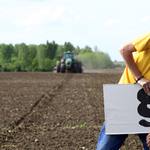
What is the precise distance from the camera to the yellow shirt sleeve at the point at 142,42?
191 cm

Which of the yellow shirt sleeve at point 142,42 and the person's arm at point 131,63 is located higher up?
the yellow shirt sleeve at point 142,42

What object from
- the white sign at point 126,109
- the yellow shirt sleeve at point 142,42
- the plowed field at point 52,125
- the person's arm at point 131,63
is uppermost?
the yellow shirt sleeve at point 142,42

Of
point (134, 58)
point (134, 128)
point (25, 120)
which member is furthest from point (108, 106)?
point (25, 120)

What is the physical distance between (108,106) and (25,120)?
3.59 metres

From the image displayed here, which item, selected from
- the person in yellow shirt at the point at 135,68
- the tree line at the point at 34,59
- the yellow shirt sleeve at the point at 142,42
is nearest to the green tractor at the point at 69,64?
the person in yellow shirt at the point at 135,68

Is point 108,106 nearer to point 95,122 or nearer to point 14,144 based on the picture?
point 14,144

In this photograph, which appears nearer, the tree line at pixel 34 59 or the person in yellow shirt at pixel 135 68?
the person in yellow shirt at pixel 135 68

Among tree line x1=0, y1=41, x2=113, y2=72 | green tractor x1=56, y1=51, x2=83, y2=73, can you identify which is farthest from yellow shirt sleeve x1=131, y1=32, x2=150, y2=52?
tree line x1=0, y1=41, x2=113, y2=72

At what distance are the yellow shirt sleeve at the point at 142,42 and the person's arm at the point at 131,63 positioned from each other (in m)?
0.04

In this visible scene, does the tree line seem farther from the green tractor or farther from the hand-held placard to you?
the hand-held placard

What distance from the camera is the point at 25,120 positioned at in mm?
5375

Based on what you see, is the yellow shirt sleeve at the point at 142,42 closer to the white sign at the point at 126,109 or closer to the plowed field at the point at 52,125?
the white sign at the point at 126,109

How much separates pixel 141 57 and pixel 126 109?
0.44 meters

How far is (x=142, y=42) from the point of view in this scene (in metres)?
1.92
